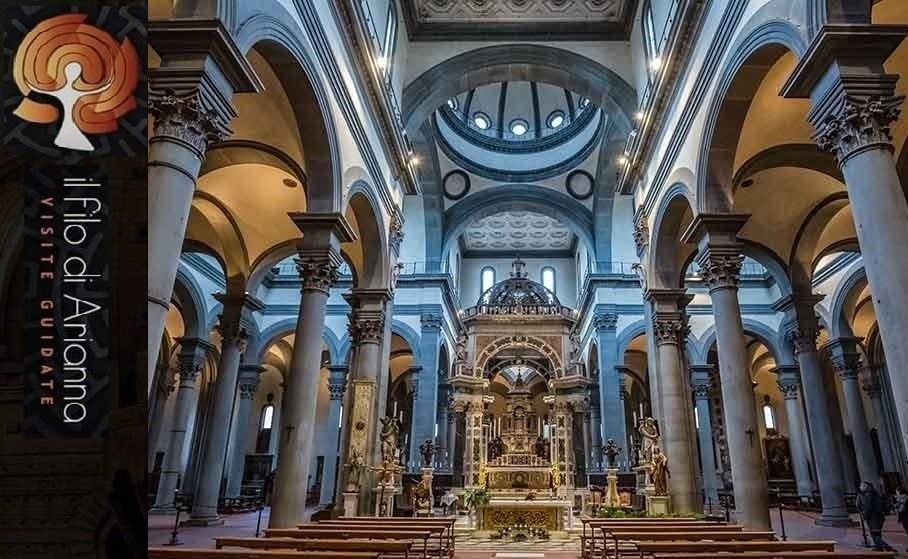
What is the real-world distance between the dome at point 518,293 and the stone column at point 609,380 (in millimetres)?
4702

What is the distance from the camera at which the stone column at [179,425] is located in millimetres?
Result: 16875

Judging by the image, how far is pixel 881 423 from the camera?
20891mm

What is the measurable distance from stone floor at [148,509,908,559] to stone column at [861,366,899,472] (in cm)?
681

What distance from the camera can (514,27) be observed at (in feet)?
57.7

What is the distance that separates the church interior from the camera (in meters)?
6.61

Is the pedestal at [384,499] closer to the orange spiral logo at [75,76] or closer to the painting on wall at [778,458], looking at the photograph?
the orange spiral logo at [75,76]

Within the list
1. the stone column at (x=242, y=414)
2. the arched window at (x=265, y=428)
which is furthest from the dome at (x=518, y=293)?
the arched window at (x=265, y=428)

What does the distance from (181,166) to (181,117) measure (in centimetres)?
53

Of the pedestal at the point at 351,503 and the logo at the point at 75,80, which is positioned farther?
the pedestal at the point at 351,503

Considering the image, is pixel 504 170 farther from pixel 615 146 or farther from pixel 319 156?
pixel 319 156

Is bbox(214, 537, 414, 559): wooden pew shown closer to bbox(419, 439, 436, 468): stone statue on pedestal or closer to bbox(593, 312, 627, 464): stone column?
bbox(419, 439, 436, 468): stone statue on pedestal

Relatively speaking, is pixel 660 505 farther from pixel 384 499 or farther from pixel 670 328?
pixel 384 499

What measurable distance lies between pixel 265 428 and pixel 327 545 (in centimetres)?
2667

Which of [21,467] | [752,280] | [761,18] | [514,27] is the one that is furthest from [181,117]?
[752,280]
